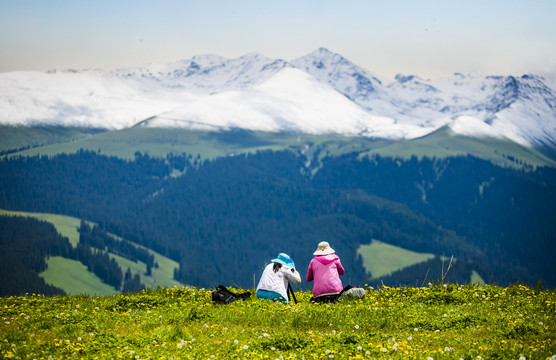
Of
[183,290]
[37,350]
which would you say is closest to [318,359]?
[37,350]

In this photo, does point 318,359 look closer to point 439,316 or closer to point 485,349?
point 485,349

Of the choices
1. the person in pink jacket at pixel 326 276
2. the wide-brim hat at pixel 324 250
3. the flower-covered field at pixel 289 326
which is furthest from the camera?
the wide-brim hat at pixel 324 250

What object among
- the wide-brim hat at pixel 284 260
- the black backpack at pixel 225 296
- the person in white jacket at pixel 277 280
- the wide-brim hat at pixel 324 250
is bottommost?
the black backpack at pixel 225 296

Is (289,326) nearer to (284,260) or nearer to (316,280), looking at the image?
(284,260)

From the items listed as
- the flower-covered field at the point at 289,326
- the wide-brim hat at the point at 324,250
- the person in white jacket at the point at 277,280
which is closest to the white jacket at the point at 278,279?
the person in white jacket at the point at 277,280

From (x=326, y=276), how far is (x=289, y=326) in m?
5.00

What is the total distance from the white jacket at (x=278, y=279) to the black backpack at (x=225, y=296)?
2.24ft

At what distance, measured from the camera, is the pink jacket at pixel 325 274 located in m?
24.0

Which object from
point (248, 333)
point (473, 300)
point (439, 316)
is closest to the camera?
point (248, 333)

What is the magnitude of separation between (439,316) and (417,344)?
3.50 m

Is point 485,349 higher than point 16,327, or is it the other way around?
point 485,349

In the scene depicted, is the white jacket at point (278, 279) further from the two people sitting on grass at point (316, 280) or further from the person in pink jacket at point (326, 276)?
the person in pink jacket at point (326, 276)

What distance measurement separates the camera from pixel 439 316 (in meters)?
20.1

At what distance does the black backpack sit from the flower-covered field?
14.9 inches
